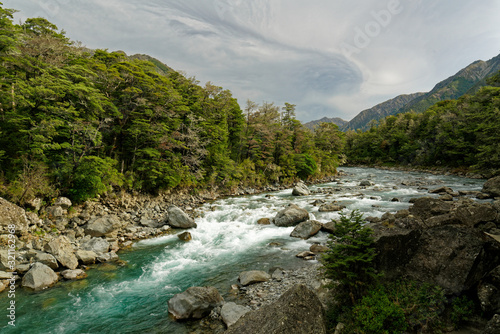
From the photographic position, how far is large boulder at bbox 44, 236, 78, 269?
9984 millimetres

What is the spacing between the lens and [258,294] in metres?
8.22

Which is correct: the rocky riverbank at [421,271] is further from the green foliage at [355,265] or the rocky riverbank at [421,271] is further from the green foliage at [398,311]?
the green foliage at [355,265]

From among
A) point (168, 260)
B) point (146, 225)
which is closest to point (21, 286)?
point (168, 260)

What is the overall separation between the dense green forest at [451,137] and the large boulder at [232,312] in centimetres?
4310

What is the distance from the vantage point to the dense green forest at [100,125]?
42.5ft

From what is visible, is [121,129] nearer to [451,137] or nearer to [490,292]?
[490,292]

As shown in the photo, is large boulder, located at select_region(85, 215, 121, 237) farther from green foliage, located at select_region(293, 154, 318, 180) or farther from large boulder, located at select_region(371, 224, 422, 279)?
green foliage, located at select_region(293, 154, 318, 180)

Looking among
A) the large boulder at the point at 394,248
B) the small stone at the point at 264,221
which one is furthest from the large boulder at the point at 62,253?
the large boulder at the point at 394,248

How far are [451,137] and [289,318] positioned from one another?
58551mm

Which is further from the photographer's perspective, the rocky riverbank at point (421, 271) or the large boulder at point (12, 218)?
the large boulder at point (12, 218)

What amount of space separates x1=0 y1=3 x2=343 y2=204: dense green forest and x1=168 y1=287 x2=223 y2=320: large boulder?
1168 cm

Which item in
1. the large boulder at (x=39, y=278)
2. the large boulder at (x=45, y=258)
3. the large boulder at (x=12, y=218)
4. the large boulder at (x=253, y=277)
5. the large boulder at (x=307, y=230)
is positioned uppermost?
the large boulder at (x=12, y=218)

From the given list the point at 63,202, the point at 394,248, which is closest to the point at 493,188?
the point at 394,248

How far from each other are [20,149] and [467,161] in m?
61.8
